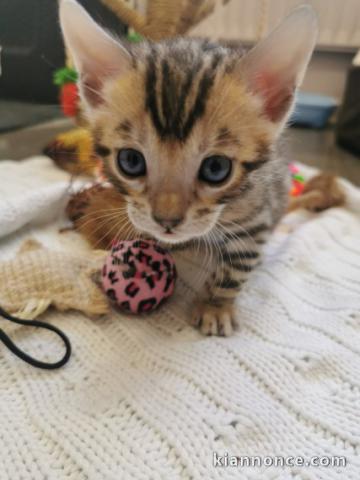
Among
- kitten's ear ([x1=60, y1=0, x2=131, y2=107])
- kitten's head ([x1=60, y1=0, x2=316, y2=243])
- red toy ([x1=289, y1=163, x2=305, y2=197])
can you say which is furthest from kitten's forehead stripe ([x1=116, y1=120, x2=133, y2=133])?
red toy ([x1=289, y1=163, x2=305, y2=197])

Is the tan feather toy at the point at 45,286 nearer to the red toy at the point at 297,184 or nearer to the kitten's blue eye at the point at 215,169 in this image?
the kitten's blue eye at the point at 215,169

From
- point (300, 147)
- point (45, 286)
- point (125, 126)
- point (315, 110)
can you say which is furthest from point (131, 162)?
point (315, 110)

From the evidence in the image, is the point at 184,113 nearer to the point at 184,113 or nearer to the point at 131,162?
the point at 184,113

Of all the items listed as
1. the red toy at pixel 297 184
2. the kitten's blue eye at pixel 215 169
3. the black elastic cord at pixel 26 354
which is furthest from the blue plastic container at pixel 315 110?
the black elastic cord at pixel 26 354

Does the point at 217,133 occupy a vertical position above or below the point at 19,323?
above

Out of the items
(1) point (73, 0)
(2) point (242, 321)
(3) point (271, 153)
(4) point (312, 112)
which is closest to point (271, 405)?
(2) point (242, 321)

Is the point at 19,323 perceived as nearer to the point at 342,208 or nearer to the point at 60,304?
the point at 60,304
